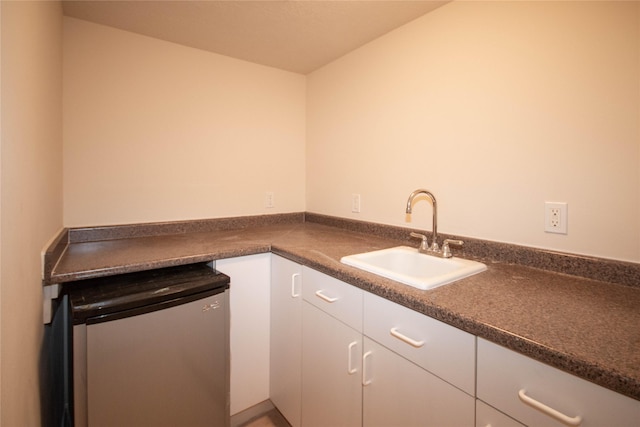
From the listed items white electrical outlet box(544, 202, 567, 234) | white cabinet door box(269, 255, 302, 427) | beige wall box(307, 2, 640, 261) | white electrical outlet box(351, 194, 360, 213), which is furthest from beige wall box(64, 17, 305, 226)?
white electrical outlet box(544, 202, 567, 234)

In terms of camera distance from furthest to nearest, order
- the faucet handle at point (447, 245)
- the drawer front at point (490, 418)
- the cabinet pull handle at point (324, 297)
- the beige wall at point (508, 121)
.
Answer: the faucet handle at point (447, 245) → the cabinet pull handle at point (324, 297) → the beige wall at point (508, 121) → the drawer front at point (490, 418)

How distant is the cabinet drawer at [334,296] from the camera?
112cm

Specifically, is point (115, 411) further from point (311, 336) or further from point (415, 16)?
point (415, 16)

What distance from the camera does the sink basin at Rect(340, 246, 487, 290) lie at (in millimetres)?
1074

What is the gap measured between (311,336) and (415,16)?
165 cm

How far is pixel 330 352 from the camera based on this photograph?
4.13 ft

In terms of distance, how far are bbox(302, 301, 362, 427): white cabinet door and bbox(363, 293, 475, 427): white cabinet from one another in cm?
6

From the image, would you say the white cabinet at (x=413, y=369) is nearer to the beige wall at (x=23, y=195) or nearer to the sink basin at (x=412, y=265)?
the sink basin at (x=412, y=265)

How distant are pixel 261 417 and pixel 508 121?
74.4 inches

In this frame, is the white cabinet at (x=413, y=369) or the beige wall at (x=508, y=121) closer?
the white cabinet at (x=413, y=369)

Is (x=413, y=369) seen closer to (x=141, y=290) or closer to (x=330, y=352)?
(x=330, y=352)

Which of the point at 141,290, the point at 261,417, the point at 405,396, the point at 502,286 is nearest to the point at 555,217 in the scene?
the point at 502,286

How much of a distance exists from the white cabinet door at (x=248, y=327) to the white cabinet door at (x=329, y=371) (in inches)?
12.6

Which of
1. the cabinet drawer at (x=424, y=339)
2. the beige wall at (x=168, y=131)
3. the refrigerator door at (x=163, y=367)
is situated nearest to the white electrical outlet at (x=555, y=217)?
the cabinet drawer at (x=424, y=339)
